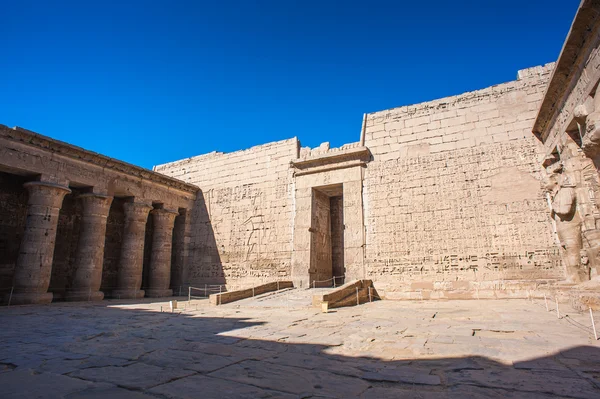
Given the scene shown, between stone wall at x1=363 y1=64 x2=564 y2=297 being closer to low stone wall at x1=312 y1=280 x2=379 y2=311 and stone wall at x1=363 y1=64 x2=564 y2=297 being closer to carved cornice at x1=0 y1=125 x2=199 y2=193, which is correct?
low stone wall at x1=312 y1=280 x2=379 y2=311

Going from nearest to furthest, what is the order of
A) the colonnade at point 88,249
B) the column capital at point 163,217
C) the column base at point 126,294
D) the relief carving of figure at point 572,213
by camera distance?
the relief carving of figure at point 572,213 < the colonnade at point 88,249 < the column base at point 126,294 < the column capital at point 163,217

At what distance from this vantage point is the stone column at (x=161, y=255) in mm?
13133

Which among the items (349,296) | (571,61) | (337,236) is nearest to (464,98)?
(571,61)

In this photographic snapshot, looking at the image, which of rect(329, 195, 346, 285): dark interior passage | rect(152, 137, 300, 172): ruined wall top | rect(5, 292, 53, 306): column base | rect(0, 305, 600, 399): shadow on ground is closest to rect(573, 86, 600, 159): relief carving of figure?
rect(0, 305, 600, 399): shadow on ground

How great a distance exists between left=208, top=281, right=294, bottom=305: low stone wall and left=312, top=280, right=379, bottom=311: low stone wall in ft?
8.98

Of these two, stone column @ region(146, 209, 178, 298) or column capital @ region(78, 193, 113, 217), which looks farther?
stone column @ region(146, 209, 178, 298)

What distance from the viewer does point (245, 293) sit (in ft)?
33.9

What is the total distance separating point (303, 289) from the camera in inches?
452

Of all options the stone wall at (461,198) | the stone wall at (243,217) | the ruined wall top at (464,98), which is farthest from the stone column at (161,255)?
the ruined wall top at (464,98)

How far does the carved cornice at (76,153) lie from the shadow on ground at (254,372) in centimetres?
732

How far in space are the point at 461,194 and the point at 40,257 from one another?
12201 mm

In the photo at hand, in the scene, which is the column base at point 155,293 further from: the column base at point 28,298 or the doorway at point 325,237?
the doorway at point 325,237

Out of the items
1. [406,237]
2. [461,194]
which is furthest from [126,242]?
[461,194]

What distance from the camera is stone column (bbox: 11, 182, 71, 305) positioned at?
9.38 m
